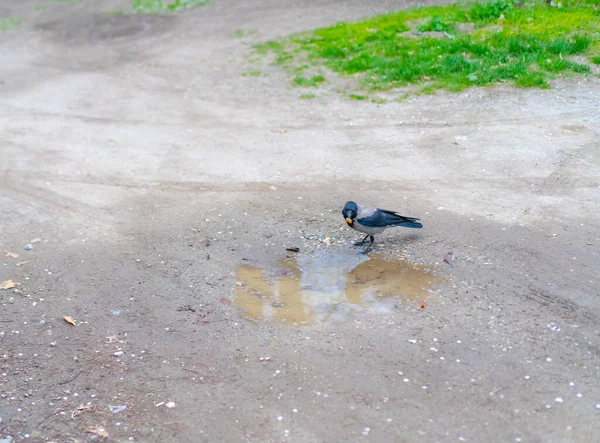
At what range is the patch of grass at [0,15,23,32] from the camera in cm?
2016

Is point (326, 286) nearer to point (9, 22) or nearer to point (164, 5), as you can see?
point (164, 5)

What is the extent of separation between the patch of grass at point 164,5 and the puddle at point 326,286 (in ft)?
48.4

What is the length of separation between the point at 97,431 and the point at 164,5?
57.7ft

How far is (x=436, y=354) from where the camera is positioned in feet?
18.3

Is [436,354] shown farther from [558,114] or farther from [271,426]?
[558,114]

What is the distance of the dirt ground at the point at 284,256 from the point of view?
515 centimetres

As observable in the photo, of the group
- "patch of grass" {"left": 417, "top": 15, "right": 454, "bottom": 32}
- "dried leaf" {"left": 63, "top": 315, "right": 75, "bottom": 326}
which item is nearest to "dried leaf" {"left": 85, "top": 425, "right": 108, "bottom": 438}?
"dried leaf" {"left": 63, "top": 315, "right": 75, "bottom": 326}

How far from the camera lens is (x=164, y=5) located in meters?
20.6

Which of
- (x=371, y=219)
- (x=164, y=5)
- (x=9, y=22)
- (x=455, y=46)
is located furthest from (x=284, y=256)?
(x=9, y=22)

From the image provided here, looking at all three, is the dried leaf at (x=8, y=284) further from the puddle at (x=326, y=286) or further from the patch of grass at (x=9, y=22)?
the patch of grass at (x=9, y=22)

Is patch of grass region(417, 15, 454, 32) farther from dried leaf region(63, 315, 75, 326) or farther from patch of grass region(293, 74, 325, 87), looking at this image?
dried leaf region(63, 315, 75, 326)

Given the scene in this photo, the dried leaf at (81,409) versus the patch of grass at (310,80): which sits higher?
the patch of grass at (310,80)

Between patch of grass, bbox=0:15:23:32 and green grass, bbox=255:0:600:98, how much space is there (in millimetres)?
8981

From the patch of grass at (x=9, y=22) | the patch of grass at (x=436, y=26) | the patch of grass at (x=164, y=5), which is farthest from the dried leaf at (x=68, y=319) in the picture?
the patch of grass at (x=9, y=22)
